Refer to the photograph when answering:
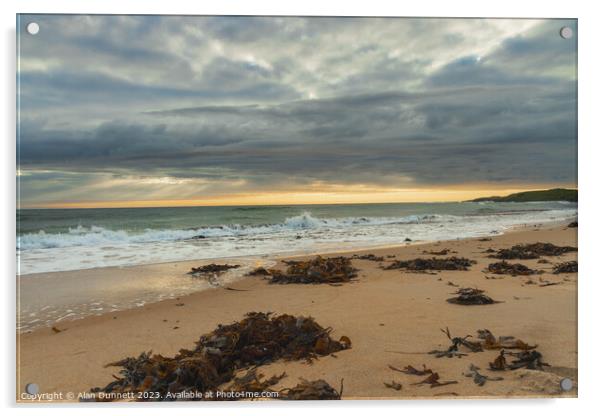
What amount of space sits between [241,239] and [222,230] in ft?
2.17

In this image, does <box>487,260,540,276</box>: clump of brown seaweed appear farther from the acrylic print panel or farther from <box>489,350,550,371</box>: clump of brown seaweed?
<box>489,350,550,371</box>: clump of brown seaweed

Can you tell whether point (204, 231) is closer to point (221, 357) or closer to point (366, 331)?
point (221, 357)

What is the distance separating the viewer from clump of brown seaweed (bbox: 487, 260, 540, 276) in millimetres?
3678

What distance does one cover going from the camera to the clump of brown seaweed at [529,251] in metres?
3.96

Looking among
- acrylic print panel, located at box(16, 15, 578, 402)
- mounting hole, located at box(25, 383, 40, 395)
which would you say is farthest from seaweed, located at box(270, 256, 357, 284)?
mounting hole, located at box(25, 383, 40, 395)

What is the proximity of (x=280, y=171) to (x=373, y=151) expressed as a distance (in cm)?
83

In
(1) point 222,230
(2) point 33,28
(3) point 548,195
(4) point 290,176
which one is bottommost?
(1) point 222,230

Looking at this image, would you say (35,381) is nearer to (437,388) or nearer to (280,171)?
(280,171)

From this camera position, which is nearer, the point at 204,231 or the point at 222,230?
the point at 204,231

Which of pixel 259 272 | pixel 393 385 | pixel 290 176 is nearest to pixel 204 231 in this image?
pixel 259 272

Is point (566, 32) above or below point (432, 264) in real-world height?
above

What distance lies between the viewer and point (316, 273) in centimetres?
366

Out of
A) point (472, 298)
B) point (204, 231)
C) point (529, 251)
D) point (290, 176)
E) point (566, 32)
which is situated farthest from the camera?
point (204, 231)

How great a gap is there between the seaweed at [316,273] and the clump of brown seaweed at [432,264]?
62 cm
